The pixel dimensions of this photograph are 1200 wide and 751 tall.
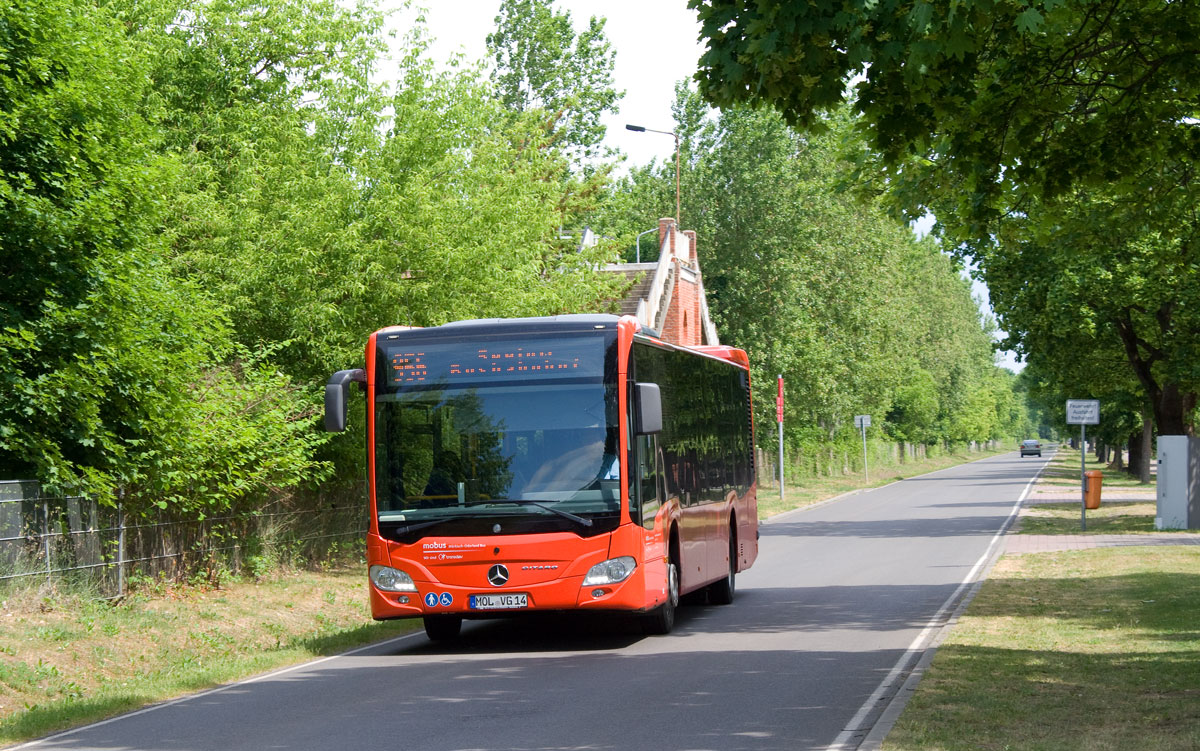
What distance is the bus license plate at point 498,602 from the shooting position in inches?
534

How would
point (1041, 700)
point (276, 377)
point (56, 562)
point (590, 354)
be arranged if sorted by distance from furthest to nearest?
1. point (276, 377)
2. point (56, 562)
3. point (590, 354)
4. point (1041, 700)

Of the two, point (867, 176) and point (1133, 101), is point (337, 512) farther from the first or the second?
point (1133, 101)

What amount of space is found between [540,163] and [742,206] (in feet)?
103

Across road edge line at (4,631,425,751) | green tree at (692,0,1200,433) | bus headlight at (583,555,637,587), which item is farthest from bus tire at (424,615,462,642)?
green tree at (692,0,1200,433)

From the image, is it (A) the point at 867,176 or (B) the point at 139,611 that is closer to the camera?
(A) the point at 867,176

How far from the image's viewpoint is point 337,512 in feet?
73.5

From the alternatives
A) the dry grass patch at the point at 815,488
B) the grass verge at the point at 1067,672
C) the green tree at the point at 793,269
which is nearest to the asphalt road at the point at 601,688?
the grass verge at the point at 1067,672

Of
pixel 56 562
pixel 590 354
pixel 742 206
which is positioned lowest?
pixel 56 562

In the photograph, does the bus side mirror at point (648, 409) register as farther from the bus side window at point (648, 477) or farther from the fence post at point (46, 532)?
the fence post at point (46, 532)

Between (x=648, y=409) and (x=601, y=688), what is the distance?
123 inches

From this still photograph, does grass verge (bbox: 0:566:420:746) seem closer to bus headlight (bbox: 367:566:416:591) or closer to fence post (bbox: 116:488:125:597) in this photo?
fence post (bbox: 116:488:125:597)

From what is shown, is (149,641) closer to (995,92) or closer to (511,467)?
(511,467)

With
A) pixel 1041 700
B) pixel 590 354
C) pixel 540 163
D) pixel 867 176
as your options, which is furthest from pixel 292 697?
pixel 540 163

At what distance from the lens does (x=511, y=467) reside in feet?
45.1
